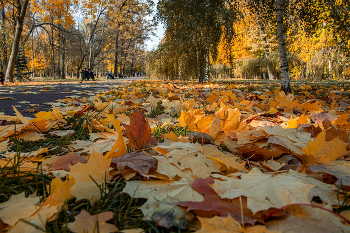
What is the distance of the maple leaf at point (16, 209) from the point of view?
0.46m

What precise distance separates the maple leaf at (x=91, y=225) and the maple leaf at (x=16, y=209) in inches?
4.8

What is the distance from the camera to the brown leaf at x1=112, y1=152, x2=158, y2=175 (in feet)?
2.17

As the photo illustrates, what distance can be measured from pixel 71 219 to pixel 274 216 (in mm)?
524

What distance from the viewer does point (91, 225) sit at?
1.52 ft

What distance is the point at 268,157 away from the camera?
0.86 m

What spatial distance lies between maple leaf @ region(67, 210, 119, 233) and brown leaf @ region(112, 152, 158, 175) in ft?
0.62

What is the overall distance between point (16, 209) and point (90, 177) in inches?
7.2

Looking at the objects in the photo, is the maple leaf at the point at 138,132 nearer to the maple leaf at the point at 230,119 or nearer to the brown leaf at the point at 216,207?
the brown leaf at the point at 216,207

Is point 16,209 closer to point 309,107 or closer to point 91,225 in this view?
point 91,225

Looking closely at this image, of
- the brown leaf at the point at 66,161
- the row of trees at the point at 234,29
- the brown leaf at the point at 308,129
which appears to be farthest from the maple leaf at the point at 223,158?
the row of trees at the point at 234,29

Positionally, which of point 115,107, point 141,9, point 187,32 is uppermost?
point 141,9

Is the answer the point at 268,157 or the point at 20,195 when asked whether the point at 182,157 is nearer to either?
the point at 268,157

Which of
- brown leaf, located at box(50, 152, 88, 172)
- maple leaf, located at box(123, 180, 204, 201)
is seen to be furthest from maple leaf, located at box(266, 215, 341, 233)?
brown leaf, located at box(50, 152, 88, 172)

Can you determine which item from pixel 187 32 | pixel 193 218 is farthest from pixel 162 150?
pixel 187 32
